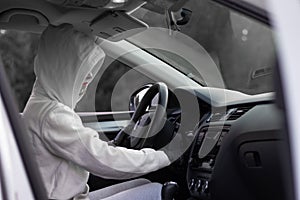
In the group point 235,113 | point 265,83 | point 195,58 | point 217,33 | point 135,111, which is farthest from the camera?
point 135,111

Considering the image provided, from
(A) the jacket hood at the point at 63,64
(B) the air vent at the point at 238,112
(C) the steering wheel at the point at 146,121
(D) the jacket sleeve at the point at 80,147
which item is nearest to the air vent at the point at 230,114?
(B) the air vent at the point at 238,112

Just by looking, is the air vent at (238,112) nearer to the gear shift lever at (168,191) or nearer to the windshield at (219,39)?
the windshield at (219,39)

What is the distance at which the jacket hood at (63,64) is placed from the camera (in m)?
2.06

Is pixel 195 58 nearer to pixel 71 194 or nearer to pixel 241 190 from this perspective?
pixel 241 190

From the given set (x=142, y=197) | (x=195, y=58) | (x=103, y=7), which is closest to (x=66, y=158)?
(x=142, y=197)

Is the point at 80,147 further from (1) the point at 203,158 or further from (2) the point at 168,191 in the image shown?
(1) the point at 203,158

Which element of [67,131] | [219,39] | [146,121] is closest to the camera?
[67,131]

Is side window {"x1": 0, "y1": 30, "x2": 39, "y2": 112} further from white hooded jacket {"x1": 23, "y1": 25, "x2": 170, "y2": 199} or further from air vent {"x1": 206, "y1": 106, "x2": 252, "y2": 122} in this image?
air vent {"x1": 206, "y1": 106, "x2": 252, "y2": 122}

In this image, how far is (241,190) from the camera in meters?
2.09

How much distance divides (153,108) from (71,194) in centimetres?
77

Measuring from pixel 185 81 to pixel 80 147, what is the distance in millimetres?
872

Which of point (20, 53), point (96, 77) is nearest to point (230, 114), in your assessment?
point (96, 77)

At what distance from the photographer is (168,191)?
231 cm

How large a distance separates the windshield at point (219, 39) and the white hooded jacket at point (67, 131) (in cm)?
32
